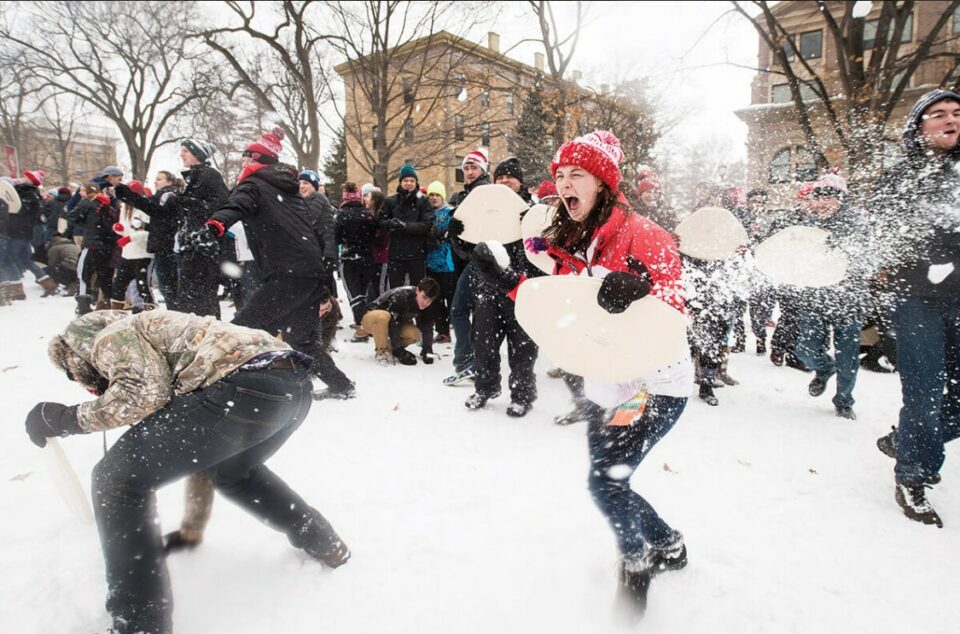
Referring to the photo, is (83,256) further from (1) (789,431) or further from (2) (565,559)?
(1) (789,431)

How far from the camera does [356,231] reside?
23.3 ft

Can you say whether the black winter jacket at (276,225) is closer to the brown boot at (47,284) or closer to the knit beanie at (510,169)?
the knit beanie at (510,169)

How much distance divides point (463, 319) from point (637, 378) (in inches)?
136

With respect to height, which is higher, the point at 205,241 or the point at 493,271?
the point at 205,241

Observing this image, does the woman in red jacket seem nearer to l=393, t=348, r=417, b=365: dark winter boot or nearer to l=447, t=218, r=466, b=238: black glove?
l=447, t=218, r=466, b=238: black glove

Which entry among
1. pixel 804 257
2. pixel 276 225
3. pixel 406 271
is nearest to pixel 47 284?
pixel 406 271

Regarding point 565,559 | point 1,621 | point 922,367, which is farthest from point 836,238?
point 1,621

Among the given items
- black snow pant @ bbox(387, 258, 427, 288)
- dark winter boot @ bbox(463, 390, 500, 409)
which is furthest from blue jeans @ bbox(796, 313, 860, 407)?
black snow pant @ bbox(387, 258, 427, 288)

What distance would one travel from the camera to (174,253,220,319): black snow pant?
5230mm

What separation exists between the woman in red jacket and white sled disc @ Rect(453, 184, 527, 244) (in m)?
2.30

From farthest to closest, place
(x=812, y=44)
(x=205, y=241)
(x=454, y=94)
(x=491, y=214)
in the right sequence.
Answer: (x=812, y=44) < (x=454, y=94) < (x=491, y=214) < (x=205, y=241)

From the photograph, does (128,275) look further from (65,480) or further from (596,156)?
(596,156)

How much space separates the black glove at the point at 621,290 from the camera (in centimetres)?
171

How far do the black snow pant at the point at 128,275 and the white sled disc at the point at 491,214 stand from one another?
15.1 ft
